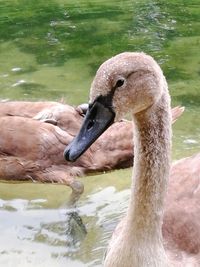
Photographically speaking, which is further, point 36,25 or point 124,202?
point 36,25

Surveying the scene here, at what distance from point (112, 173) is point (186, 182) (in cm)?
148

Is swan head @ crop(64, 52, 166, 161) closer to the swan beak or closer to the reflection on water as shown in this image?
the swan beak

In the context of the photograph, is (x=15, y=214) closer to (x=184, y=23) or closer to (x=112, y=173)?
(x=112, y=173)

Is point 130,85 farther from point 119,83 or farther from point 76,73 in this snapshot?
point 76,73

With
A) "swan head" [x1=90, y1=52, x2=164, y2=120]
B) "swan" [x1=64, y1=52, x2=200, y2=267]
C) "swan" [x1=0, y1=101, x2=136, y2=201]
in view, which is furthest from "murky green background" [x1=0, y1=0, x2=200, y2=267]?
"swan head" [x1=90, y1=52, x2=164, y2=120]

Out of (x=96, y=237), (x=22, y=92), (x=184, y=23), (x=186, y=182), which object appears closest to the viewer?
(x=186, y=182)

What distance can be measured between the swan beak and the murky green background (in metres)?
1.28

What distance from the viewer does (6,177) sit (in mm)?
5027

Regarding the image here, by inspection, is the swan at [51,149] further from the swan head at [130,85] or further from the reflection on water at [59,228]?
the swan head at [130,85]

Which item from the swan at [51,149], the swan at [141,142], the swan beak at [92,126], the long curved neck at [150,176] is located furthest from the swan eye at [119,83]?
the swan at [51,149]

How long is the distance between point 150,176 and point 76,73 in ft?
14.0

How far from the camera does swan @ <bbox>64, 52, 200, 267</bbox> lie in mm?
3062

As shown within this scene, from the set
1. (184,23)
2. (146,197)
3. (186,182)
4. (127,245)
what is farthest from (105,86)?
(184,23)

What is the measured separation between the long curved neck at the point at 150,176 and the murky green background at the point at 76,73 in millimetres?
930
